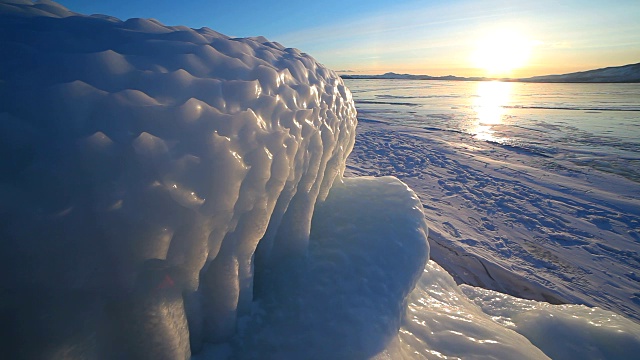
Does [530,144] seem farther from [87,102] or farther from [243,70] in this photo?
[87,102]

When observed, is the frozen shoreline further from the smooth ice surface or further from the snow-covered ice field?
the smooth ice surface

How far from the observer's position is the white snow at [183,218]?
0.81 metres

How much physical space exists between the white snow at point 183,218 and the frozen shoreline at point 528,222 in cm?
129

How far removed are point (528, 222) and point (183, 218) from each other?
4993mm

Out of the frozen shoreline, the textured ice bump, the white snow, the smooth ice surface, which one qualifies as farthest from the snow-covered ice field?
the textured ice bump

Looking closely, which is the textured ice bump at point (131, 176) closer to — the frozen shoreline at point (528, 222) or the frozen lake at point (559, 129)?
Result: the frozen shoreline at point (528, 222)

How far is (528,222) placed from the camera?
452cm

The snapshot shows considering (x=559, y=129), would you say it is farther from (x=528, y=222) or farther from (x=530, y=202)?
(x=528, y=222)

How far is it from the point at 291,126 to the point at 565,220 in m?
4.89

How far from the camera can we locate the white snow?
809mm

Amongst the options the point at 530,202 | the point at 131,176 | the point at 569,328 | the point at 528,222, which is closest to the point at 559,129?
the point at 530,202

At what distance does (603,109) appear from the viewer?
14703mm

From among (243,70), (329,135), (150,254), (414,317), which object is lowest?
(414,317)

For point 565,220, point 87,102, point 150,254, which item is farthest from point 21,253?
point 565,220
